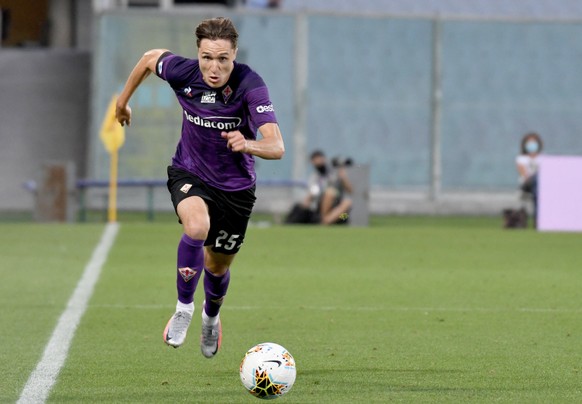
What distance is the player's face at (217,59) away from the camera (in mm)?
8602

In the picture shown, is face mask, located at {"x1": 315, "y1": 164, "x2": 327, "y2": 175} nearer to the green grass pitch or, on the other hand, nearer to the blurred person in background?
the green grass pitch

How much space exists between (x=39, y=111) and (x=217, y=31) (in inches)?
992

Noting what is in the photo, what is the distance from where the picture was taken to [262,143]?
8039 mm

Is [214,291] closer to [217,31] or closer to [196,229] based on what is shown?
[196,229]

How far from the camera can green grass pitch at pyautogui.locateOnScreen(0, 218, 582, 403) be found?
26.3 ft

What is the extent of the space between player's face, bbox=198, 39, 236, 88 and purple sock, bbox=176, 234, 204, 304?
97 cm

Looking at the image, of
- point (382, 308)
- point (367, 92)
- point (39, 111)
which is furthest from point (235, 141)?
point (39, 111)

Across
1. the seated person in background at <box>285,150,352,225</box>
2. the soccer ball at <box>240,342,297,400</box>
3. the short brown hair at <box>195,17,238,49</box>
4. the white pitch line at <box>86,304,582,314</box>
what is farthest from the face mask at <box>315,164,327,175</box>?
the soccer ball at <box>240,342,297,400</box>

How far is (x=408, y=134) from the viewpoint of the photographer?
32.8 meters

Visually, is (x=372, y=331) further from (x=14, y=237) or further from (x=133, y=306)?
(x=14, y=237)

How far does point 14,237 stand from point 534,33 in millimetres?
16518

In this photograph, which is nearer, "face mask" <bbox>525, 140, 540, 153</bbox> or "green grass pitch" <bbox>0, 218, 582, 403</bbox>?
"green grass pitch" <bbox>0, 218, 582, 403</bbox>

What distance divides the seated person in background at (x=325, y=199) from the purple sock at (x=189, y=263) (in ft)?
53.6

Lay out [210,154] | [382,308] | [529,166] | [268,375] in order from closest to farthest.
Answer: [268,375]
[210,154]
[382,308]
[529,166]
